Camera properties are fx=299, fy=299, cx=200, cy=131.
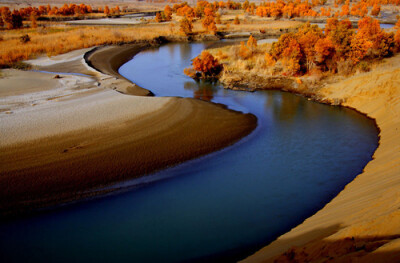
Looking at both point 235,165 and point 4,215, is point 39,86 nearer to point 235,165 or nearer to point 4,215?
point 4,215

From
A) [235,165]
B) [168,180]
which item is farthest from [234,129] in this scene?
[168,180]

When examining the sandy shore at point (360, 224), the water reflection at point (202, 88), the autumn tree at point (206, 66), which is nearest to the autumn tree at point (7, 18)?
the autumn tree at point (206, 66)

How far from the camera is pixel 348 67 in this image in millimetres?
28531

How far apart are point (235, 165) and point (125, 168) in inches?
228

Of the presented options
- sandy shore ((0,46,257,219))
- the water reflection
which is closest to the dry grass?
sandy shore ((0,46,257,219))

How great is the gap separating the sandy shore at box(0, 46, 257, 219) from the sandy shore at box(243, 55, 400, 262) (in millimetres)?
7509

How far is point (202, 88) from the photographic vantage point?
30.5 m

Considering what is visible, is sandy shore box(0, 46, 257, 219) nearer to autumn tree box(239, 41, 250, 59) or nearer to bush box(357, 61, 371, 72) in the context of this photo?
bush box(357, 61, 371, 72)

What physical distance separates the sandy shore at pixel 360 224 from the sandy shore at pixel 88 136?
296 inches

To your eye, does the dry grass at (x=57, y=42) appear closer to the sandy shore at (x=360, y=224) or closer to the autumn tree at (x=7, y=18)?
the autumn tree at (x=7, y=18)

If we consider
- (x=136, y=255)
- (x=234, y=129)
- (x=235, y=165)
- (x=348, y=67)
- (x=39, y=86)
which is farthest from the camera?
(x=348, y=67)

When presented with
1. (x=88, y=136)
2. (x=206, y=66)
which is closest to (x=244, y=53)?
(x=206, y=66)

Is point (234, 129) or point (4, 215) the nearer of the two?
point (4, 215)

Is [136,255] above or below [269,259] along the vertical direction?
below
